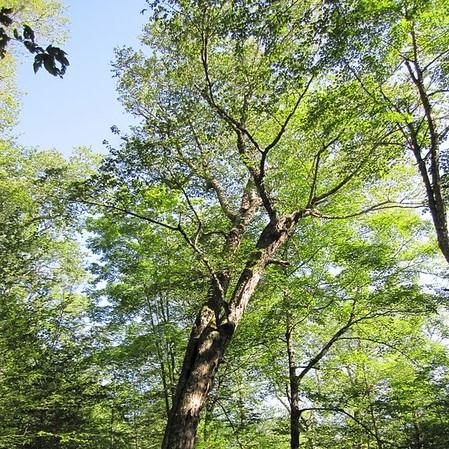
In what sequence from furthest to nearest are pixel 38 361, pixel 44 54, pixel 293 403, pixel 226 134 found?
1. pixel 38 361
2. pixel 293 403
3. pixel 226 134
4. pixel 44 54

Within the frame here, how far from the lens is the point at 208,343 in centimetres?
525

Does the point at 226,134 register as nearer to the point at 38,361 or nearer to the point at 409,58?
the point at 409,58

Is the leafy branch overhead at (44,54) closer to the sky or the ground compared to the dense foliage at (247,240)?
closer to the ground

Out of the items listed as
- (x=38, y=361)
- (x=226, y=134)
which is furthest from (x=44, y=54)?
(x=38, y=361)

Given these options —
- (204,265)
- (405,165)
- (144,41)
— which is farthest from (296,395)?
(144,41)

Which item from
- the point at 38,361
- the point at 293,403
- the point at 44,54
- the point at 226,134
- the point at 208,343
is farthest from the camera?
the point at 38,361

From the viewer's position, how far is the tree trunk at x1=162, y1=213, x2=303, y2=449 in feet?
15.2

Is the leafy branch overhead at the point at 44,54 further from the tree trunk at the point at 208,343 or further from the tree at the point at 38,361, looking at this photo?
the tree at the point at 38,361

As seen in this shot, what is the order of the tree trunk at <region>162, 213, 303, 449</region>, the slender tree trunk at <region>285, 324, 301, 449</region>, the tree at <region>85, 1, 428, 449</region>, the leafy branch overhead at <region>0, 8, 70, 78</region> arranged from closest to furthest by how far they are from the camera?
1. the leafy branch overhead at <region>0, 8, 70, 78</region>
2. the tree trunk at <region>162, 213, 303, 449</region>
3. the tree at <region>85, 1, 428, 449</region>
4. the slender tree trunk at <region>285, 324, 301, 449</region>

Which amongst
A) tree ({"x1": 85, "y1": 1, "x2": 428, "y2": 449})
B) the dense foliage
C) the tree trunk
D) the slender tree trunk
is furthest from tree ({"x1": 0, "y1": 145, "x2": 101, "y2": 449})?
the slender tree trunk

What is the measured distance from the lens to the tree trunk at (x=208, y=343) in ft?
15.2

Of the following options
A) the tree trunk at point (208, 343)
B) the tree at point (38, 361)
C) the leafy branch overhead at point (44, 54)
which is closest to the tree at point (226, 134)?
the tree trunk at point (208, 343)

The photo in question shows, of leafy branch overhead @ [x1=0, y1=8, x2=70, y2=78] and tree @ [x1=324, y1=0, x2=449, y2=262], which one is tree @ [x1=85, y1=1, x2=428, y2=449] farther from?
leafy branch overhead @ [x1=0, y1=8, x2=70, y2=78]

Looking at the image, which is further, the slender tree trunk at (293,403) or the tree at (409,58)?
the slender tree trunk at (293,403)
